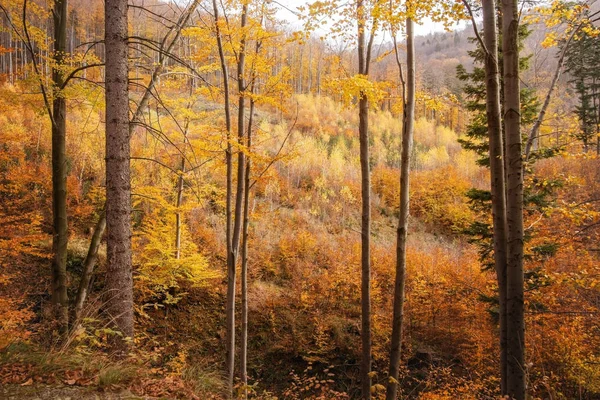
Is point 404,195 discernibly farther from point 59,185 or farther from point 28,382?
point 59,185

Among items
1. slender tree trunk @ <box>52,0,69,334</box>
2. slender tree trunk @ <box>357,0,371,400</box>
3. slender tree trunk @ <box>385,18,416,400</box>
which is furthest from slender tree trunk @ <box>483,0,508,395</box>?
slender tree trunk @ <box>52,0,69,334</box>

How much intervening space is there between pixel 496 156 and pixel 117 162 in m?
4.58

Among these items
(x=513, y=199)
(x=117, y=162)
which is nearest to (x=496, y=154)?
(x=513, y=199)

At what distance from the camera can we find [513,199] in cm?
390

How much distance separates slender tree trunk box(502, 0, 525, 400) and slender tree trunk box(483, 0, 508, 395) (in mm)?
289

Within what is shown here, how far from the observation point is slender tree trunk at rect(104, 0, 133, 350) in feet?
11.8

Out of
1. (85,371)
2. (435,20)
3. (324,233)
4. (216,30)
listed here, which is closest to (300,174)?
(324,233)

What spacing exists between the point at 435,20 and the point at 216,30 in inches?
168

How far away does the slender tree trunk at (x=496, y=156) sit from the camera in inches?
166

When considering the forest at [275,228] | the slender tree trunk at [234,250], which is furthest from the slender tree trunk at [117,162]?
the slender tree trunk at [234,250]

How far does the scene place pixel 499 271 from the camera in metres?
4.41

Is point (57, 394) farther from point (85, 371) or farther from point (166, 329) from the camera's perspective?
point (166, 329)

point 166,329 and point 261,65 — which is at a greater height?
point 261,65

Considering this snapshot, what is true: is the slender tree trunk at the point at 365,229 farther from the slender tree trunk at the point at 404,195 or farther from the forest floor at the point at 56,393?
the forest floor at the point at 56,393
